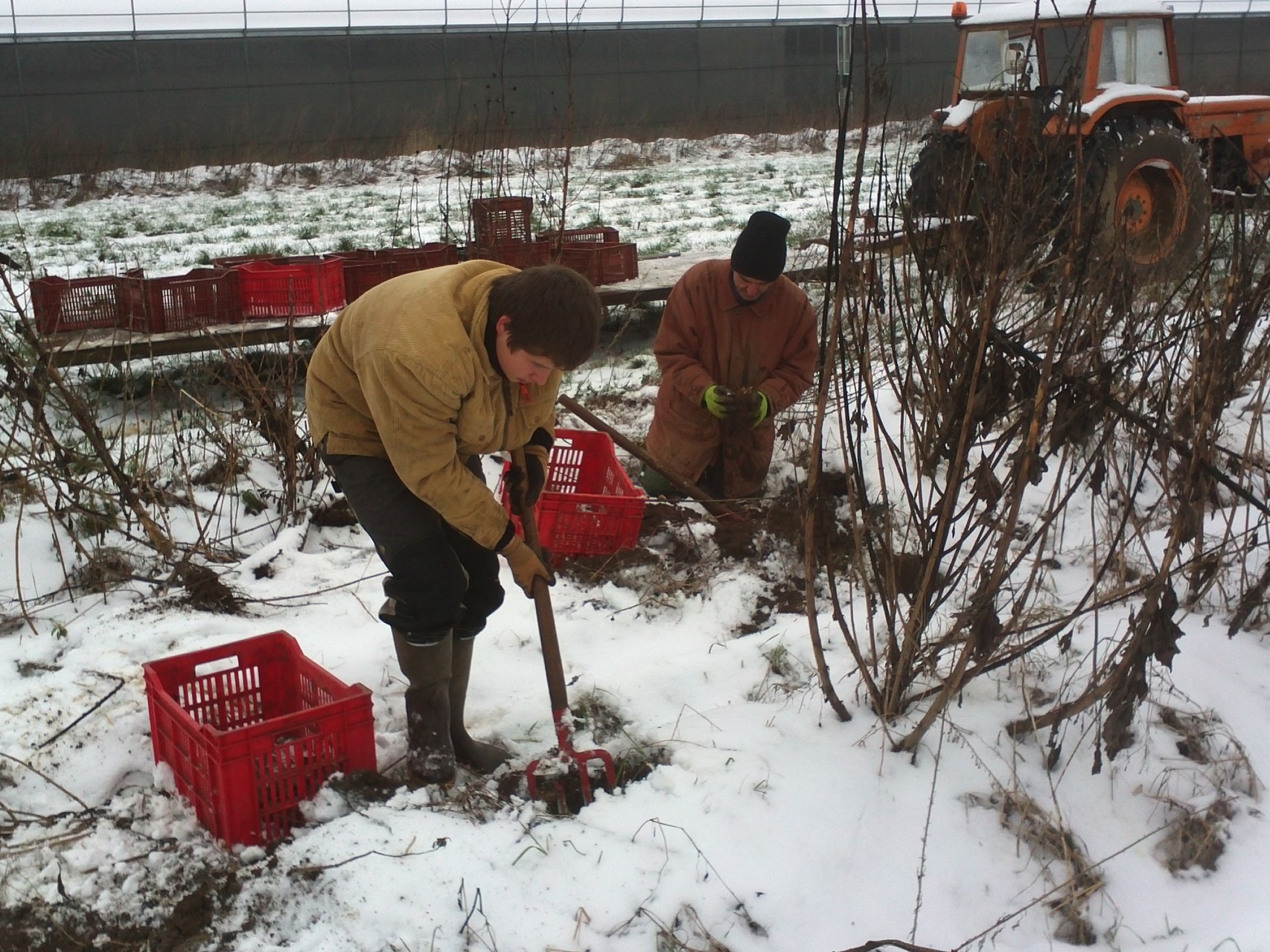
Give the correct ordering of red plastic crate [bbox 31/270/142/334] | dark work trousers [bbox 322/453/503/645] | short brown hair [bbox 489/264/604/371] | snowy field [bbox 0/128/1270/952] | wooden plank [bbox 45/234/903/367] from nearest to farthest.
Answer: short brown hair [bbox 489/264/604/371] → snowy field [bbox 0/128/1270/952] → dark work trousers [bbox 322/453/503/645] → wooden plank [bbox 45/234/903/367] → red plastic crate [bbox 31/270/142/334]

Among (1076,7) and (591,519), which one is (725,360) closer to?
(591,519)

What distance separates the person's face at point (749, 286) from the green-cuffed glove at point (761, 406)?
0.36 meters

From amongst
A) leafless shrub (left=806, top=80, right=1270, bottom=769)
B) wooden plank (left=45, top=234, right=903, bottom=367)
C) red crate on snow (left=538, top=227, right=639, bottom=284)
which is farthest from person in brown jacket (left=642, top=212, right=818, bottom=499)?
red crate on snow (left=538, top=227, right=639, bottom=284)

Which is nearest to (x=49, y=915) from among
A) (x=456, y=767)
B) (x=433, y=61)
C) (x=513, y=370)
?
(x=456, y=767)

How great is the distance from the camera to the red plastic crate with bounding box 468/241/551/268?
19.0 ft

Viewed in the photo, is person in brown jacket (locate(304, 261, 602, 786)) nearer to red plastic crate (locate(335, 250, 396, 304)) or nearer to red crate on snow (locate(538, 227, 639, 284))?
red plastic crate (locate(335, 250, 396, 304))

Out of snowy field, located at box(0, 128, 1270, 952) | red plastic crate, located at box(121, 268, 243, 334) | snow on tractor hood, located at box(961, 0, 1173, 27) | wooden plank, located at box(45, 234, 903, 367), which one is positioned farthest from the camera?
snow on tractor hood, located at box(961, 0, 1173, 27)

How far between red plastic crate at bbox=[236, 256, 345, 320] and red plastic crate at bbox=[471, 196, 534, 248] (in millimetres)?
754

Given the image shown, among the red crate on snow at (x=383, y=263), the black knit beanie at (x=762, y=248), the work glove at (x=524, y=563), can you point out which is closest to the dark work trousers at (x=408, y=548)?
the work glove at (x=524, y=563)

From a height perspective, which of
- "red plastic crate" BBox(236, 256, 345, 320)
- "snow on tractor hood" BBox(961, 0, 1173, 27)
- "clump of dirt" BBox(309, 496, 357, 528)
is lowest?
"clump of dirt" BBox(309, 496, 357, 528)

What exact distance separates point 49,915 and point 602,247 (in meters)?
Result: 5.12

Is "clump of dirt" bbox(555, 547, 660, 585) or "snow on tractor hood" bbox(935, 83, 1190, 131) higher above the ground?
"snow on tractor hood" bbox(935, 83, 1190, 131)

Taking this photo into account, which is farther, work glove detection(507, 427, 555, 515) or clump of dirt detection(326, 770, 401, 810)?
work glove detection(507, 427, 555, 515)

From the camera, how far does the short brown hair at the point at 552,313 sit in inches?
85.9
